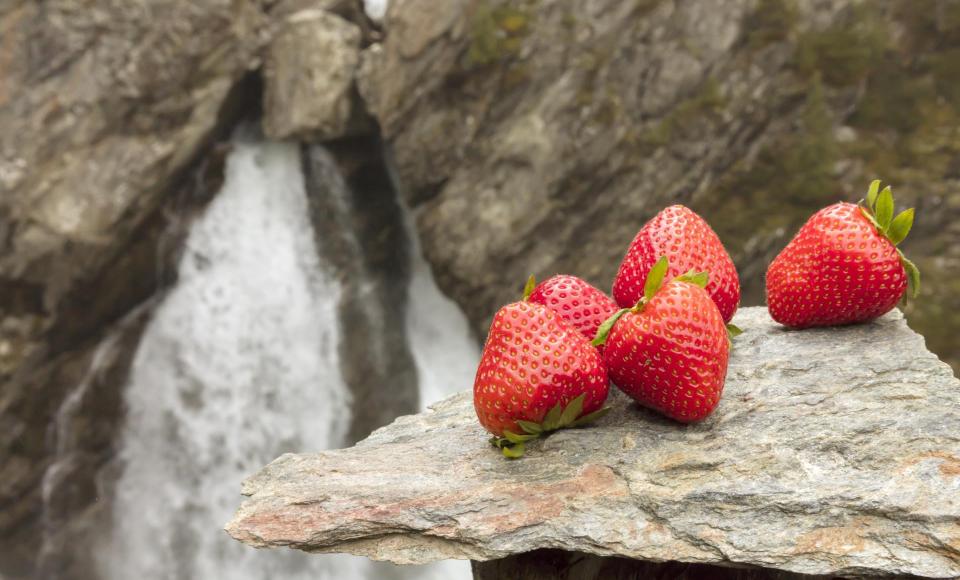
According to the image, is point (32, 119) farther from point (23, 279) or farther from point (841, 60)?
point (841, 60)

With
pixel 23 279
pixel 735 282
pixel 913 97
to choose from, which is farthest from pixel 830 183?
pixel 23 279

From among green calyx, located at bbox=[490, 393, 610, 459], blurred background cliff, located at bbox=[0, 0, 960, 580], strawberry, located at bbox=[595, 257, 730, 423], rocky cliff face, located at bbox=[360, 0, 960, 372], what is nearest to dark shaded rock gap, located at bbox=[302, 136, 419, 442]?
blurred background cliff, located at bbox=[0, 0, 960, 580]

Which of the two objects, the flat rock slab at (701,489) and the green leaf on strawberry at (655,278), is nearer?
the flat rock slab at (701,489)

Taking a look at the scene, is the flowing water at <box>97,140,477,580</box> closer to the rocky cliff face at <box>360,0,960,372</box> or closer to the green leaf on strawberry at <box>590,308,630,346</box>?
the rocky cliff face at <box>360,0,960,372</box>

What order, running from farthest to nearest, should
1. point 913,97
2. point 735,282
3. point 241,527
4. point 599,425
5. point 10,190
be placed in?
point 913,97, point 10,190, point 735,282, point 599,425, point 241,527

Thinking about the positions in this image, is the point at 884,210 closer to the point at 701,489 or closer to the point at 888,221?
the point at 888,221

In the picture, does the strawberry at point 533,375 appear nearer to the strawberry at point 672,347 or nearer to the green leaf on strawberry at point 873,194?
the strawberry at point 672,347

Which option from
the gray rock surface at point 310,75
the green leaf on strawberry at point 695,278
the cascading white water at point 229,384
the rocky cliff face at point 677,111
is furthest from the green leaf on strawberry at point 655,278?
the gray rock surface at point 310,75
